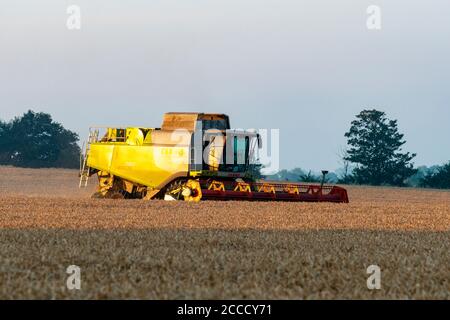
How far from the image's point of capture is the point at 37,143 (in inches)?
2655

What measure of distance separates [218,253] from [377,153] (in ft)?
196

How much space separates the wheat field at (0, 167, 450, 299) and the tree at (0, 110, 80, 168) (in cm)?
4225

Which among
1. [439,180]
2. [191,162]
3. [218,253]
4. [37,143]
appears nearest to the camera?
[218,253]

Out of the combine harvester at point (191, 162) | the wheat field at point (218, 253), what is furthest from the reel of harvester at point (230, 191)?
the wheat field at point (218, 253)

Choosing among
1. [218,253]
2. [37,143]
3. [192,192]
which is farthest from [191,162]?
[37,143]

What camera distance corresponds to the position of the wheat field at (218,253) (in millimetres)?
9445

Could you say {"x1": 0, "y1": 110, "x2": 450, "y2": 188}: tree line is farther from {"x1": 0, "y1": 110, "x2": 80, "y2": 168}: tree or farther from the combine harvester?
the combine harvester

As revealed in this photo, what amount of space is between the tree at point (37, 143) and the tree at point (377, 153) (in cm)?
1954

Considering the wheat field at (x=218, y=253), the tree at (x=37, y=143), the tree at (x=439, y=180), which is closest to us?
the wheat field at (x=218, y=253)

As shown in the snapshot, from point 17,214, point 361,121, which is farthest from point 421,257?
point 361,121

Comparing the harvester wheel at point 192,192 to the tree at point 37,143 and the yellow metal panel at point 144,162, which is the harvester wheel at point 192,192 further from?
the tree at point 37,143

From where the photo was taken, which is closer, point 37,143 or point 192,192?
point 192,192

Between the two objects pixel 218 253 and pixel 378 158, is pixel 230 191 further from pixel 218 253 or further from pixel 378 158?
pixel 378 158
